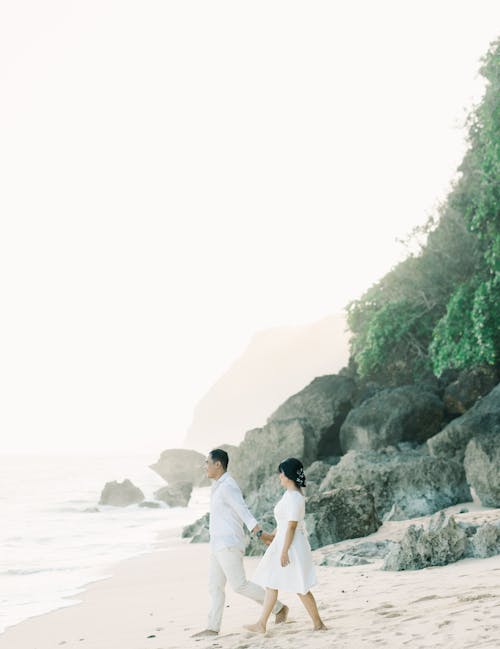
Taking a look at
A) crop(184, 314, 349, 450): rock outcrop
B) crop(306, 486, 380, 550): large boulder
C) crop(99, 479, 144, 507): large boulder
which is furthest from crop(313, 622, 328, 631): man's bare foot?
crop(184, 314, 349, 450): rock outcrop

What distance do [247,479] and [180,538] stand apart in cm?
472

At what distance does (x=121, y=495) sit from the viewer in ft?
117

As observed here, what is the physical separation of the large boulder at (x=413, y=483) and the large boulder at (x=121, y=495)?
69.5ft

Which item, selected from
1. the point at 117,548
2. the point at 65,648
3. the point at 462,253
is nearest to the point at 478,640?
the point at 65,648

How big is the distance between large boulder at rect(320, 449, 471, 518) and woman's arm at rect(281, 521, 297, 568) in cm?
876

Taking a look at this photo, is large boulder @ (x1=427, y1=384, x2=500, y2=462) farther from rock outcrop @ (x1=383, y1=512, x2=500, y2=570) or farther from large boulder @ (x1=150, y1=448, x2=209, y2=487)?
large boulder @ (x1=150, y1=448, x2=209, y2=487)

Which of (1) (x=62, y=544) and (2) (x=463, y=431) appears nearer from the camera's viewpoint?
(2) (x=463, y=431)

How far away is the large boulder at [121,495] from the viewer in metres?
35.4

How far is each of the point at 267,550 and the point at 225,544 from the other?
19.7 inches

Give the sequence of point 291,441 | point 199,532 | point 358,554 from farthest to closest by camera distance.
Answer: point 291,441 → point 199,532 → point 358,554

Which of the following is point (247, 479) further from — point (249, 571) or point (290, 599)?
point (290, 599)

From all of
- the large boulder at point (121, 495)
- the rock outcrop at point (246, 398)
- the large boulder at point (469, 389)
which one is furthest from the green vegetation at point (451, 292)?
the rock outcrop at point (246, 398)

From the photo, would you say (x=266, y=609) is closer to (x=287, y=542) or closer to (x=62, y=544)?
(x=287, y=542)

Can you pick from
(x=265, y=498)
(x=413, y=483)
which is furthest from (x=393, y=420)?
(x=413, y=483)
